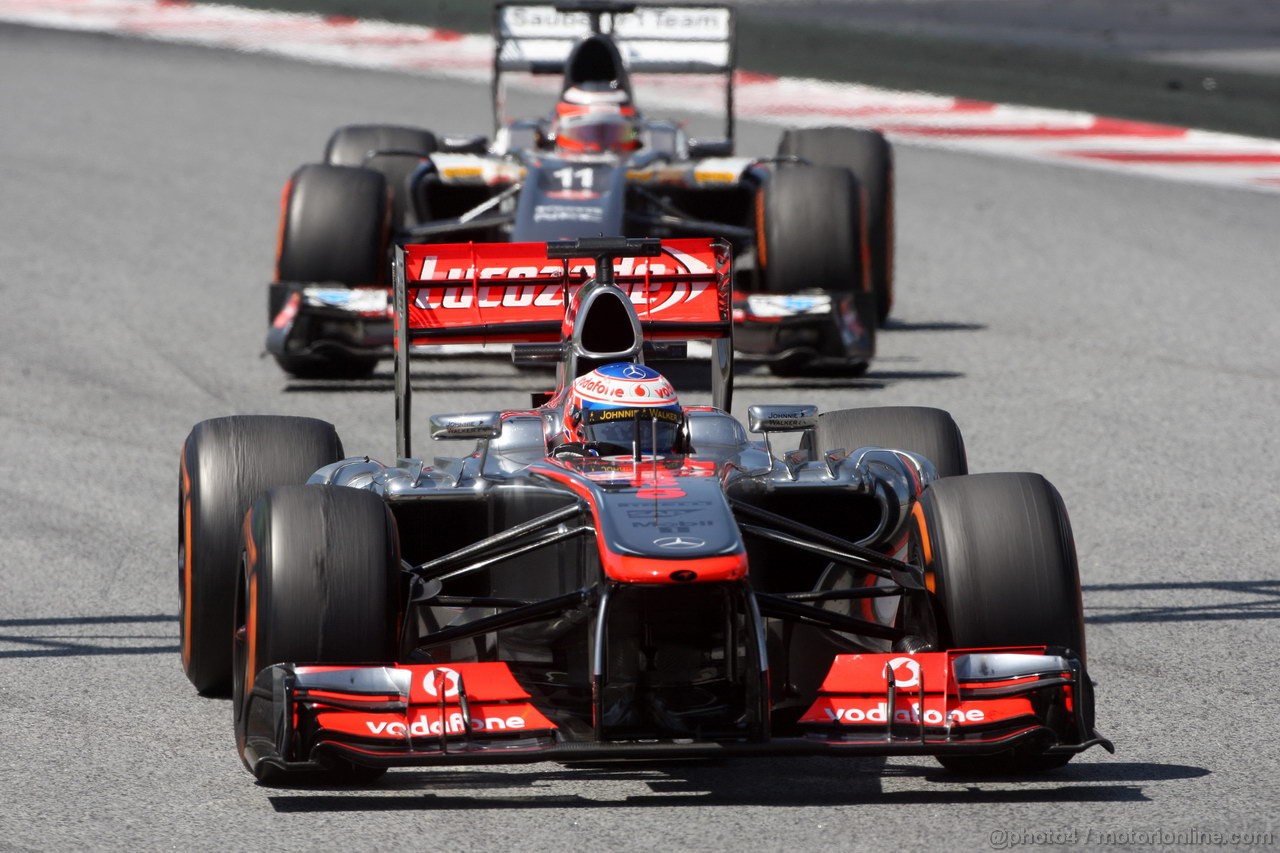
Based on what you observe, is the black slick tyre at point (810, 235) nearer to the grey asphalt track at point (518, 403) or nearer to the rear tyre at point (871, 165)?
the grey asphalt track at point (518, 403)

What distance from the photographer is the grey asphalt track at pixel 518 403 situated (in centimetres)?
592

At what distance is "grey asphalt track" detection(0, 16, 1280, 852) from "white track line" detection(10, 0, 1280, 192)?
23.0 inches

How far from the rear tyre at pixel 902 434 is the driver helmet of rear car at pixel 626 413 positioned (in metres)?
0.91

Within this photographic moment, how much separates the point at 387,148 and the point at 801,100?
757 centimetres

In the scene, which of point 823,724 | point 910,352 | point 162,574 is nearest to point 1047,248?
point 910,352

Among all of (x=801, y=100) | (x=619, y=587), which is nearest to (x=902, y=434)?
(x=619, y=587)

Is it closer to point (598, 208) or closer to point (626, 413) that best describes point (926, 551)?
point (626, 413)

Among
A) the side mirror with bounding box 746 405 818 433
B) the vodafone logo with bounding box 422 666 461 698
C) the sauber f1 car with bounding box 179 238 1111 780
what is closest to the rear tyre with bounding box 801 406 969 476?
the sauber f1 car with bounding box 179 238 1111 780

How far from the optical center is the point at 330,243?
12.2 m

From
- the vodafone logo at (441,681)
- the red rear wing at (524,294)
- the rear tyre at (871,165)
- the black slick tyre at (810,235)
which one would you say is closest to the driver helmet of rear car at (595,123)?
the rear tyre at (871,165)

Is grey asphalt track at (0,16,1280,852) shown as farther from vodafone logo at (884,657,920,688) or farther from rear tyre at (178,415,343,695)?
vodafone logo at (884,657,920,688)

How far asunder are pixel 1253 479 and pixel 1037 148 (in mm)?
9394

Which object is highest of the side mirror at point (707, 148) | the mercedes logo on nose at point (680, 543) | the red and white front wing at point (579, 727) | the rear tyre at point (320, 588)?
the side mirror at point (707, 148)

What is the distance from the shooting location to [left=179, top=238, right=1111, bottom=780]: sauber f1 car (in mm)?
5824
